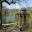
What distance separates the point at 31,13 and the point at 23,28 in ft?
0.68

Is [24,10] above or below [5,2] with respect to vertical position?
below

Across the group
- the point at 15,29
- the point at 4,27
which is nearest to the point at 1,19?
the point at 4,27

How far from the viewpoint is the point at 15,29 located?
89 centimetres

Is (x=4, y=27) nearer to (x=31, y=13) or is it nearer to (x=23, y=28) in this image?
(x=23, y=28)

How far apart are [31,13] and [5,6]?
33cm

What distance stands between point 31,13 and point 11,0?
0.30 metres

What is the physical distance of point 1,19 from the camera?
896 mm

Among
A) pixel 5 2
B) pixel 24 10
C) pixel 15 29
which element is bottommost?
pixel 15 29

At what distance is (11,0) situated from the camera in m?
0.91

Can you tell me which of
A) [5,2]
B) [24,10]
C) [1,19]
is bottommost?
[1,19]

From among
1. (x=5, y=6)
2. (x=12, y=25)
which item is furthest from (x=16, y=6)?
(x=12, y=25)

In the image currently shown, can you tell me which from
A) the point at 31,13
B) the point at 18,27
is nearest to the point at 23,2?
the point at 31,13

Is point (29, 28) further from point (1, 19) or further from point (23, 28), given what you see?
point (1, 19)

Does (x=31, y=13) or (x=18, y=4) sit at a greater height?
(x=18, y=4)
